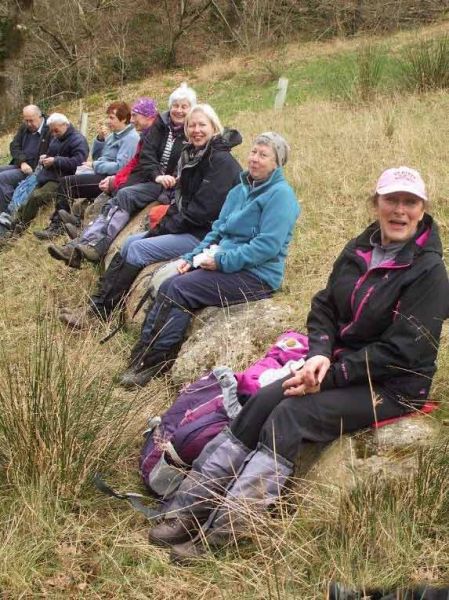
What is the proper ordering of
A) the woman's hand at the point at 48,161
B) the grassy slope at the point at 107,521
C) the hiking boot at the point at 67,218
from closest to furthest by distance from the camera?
the grassy slope at the point at 107,521 → the hiking boot at the point at 67,218 → the woman's hand at the point at 48,161

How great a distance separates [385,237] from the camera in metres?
2.89

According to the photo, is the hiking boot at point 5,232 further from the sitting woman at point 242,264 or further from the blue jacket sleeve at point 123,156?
the sitting woman at point 242,264

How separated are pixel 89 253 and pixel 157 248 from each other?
1103 millimetres

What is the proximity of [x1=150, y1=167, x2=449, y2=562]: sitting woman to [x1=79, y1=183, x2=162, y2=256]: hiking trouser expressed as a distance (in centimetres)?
351

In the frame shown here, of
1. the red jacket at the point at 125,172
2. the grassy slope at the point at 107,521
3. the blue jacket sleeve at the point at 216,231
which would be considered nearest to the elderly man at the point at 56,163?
the red jacket at the point at 125,172

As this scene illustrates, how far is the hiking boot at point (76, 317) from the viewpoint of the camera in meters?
4.44

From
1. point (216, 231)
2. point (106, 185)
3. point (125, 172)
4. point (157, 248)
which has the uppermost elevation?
point (125, 172)

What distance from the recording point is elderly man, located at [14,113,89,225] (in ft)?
25.4

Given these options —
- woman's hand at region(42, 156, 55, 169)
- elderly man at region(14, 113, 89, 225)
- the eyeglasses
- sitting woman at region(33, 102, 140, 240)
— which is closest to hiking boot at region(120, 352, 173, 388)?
the eyeglasses

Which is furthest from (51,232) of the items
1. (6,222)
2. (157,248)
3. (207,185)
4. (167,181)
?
(207,185)

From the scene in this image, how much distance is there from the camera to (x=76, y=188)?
292 inches

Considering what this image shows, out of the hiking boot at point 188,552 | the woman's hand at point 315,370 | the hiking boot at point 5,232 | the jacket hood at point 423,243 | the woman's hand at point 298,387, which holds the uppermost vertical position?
the jacket hood at point 423,243

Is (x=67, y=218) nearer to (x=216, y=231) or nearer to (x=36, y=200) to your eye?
(x=36, y=200)

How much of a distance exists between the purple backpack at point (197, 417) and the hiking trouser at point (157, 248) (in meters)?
1.78
